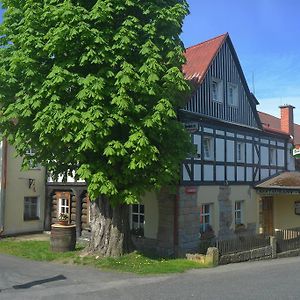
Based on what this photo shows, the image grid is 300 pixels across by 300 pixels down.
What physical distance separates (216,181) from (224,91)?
431 centimetres

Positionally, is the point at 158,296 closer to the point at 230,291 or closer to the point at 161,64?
the point at 230,291

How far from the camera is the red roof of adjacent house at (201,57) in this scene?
20047mm

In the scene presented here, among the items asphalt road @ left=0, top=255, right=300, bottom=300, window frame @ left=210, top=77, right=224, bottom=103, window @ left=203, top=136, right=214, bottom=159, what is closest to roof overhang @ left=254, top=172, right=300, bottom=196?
window @ left=203, top=136, right=214, bottom=159

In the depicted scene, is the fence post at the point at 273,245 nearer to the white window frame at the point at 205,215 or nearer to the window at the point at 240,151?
the white window frame at the point at 205,215

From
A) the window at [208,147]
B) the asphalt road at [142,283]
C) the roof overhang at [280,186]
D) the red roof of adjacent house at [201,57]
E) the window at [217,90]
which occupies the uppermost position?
the red roof of adjacent house at [201,57]

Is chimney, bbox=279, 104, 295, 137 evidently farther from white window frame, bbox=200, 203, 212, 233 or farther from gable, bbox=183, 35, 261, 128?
white window frame, bbox=200, 203, 212, 233

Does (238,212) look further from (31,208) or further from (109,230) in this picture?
(31,208)

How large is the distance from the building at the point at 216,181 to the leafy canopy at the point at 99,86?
3186 millimetres

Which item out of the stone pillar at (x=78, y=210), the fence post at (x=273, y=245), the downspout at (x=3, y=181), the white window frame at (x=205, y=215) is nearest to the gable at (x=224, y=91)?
the white window frame at (x=205, y=215)

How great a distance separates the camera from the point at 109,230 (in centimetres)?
1549

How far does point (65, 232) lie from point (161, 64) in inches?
293

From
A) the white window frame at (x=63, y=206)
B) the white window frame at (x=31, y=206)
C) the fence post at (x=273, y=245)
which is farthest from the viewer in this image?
the white window frame at (x=63, y=206)

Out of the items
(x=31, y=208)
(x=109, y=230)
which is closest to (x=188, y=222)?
(x=109, y=230)

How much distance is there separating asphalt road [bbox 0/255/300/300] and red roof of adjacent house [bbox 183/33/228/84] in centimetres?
872
